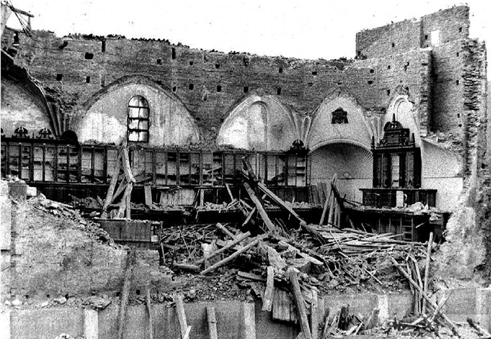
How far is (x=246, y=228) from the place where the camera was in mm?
21312

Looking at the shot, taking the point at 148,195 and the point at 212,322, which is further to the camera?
the point at 148,195

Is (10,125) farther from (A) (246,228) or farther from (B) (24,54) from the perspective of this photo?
(A) (246,228)

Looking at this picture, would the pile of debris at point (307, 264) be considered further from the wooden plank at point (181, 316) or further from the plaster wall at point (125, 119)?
the plaster wall at point (125, 119)

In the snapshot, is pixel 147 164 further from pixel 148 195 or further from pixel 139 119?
pixel 139 119

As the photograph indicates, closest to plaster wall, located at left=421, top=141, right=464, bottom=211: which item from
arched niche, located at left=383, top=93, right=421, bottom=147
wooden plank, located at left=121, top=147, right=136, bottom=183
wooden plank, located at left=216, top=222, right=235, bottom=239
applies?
arched niche, located at left=383, top=93, right=421, bottom=147

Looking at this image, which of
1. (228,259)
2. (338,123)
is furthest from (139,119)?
(228,259)

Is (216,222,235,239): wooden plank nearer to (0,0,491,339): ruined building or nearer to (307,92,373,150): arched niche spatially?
(0,0,491,339): ruined building

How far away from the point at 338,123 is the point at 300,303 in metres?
10.4

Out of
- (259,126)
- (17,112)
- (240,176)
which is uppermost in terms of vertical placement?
(17,112)

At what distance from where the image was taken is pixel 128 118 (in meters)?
22.8

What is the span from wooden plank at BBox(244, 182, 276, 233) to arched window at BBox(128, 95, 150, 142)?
376 cm

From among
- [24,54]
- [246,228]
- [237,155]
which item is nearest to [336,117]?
[237,155]

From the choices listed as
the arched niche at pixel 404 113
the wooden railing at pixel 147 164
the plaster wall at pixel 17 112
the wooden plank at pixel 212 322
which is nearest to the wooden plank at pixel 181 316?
the wooden plank at pixel 212 322

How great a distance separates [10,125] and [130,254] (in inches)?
309
